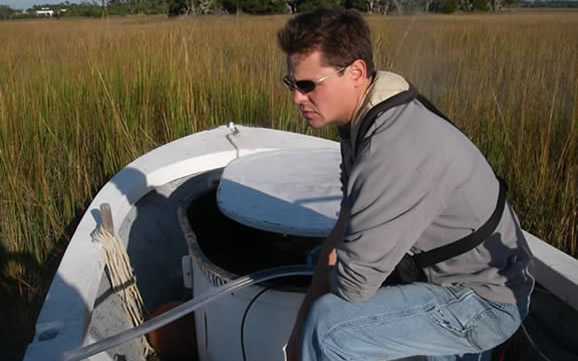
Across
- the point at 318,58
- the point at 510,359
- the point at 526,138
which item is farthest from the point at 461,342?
the point at 526,138

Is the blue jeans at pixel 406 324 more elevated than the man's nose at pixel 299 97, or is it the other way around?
the man's nose at pixel 299 97

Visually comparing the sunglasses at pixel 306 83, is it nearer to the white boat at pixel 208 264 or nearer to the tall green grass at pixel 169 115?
the white boat at pixel 208 264

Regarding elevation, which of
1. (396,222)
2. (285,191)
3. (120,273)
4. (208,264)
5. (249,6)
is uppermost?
(249,6)

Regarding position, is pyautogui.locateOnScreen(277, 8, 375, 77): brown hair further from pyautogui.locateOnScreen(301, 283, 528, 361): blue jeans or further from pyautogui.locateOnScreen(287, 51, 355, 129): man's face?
pyautogui.locateOnScreen(301, 283, 528, 361): blue jeans

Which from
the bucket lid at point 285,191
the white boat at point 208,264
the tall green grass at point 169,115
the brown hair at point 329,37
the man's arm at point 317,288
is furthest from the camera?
the tall green grass at point 169,115

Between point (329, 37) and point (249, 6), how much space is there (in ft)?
57.1

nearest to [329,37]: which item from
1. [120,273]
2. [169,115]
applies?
[120,273]

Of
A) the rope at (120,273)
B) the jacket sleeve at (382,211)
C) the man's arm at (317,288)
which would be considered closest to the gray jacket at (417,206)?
the jacket sleeve at (382,211)

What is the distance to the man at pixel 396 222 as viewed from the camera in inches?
46.7

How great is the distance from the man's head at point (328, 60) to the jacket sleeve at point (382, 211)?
196mm

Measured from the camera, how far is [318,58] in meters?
1.30

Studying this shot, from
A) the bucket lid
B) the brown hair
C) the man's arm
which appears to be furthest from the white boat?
the brown hair

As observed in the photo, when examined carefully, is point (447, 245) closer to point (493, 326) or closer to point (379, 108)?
point (493, 326)

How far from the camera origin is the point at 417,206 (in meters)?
1.18
